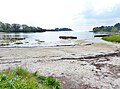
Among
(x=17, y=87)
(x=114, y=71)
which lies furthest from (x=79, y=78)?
(x=17, y=87)

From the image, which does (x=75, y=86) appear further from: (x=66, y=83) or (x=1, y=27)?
(x=1, y=27)

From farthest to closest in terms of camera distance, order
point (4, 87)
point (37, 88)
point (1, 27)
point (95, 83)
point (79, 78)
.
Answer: point (1, 27) < point (79, 78) < point (95, 83) < point (37, 88) < point (4, 87)

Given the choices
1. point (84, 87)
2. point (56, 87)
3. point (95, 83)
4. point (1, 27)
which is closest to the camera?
point (56, 87)

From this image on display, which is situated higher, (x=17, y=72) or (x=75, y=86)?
(x=17, y=72)

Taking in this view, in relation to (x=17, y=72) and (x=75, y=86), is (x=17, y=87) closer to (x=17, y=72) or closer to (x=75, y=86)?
(x=17, y=72)

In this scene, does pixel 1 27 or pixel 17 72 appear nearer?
pixel 17 72

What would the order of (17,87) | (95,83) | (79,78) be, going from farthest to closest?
(79,78) → (95,83) → (17,87)

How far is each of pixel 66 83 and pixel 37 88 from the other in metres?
5.65

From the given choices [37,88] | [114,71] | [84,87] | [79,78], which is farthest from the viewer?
[114,71]

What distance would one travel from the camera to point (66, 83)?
13.7 metres

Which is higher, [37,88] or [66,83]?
[37,88]

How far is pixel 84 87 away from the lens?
1316 cm

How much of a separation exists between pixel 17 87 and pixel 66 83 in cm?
690

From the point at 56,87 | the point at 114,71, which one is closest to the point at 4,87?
the point at 56,87
